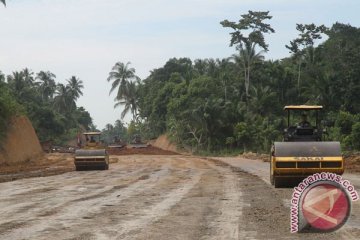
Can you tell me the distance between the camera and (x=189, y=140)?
65.1 meters

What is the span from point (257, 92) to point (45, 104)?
4182 centimetres

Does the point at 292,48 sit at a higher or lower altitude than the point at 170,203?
higher

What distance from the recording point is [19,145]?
39.8 m

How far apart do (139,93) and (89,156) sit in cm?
6448

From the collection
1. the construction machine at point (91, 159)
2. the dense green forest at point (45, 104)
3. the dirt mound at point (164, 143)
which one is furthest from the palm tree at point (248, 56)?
the construction machine at point (91, 159)

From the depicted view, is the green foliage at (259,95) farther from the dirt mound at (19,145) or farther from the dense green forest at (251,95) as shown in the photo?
the dirt mound at (19,145)

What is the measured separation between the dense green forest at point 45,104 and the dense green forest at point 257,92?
643 inches

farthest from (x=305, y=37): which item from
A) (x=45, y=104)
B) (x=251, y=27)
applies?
(x=45, y=104)

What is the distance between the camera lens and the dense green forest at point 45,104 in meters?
38.5

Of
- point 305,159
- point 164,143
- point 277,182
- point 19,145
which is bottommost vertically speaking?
point 277,182

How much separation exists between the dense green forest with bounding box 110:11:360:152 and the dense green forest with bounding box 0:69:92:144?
16.3 meters

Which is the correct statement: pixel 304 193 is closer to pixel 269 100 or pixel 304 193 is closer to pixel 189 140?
pixel 269 100

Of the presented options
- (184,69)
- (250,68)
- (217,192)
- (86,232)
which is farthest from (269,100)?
(86,232)

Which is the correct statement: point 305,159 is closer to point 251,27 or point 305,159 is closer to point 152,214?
point 152,214
